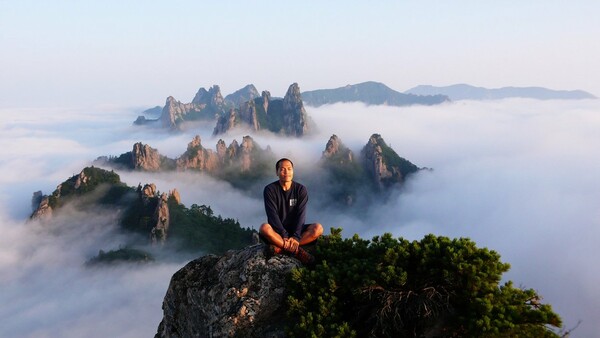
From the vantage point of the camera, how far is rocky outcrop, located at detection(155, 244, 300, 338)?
9289 millimetres

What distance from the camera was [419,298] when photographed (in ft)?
27.0

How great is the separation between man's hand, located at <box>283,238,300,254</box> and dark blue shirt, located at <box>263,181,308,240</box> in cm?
39

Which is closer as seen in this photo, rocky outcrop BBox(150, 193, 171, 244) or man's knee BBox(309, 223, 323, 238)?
man's knee BBox(309, 223, 323, 238)

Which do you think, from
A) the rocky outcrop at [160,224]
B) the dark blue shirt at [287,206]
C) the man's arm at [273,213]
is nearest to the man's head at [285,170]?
the dark blue shirt at [287,206]

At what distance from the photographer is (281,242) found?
10.1 meters

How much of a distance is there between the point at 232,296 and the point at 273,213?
7.04ft

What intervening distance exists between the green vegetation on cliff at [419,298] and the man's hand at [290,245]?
88 cm

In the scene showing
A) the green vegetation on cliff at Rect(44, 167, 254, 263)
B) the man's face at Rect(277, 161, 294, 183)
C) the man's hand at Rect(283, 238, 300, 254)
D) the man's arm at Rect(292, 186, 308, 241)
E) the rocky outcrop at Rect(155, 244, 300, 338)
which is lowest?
the green vegetation on cliff at Rect(44, 167, 254, 263)

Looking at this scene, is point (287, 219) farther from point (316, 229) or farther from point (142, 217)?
point (142, 217)

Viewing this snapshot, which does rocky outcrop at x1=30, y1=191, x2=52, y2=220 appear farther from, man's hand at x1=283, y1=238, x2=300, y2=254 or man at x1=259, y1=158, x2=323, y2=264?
man's hand at x1=283, y1=238, x2=300, y2=254

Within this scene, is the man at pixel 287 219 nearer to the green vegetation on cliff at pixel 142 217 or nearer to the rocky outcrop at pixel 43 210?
the green vegetation on cliff at pixel 142 217

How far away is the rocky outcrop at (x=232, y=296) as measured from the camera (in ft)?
30.5

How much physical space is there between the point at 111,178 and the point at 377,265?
170 meters

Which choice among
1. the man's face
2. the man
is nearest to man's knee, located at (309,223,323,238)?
the man
